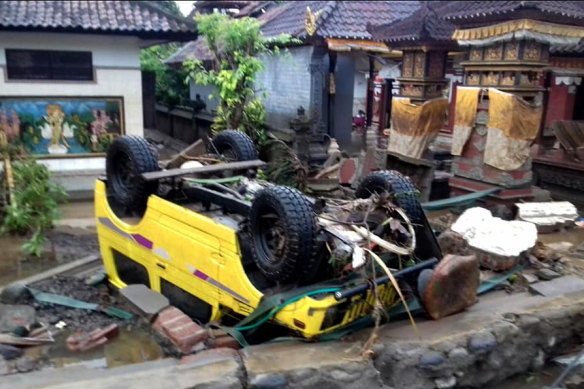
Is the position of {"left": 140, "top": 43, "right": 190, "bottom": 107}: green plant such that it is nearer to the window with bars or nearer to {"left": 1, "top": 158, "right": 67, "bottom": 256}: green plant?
the window with bars

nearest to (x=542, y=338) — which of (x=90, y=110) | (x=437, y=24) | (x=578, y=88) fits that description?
(x=437, y=24)

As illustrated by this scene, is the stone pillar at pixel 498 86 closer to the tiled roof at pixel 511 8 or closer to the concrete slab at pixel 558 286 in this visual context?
the tiled roof at pixel 511 8

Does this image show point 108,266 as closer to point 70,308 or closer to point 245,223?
point 70,308

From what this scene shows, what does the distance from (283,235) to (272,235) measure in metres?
0.22

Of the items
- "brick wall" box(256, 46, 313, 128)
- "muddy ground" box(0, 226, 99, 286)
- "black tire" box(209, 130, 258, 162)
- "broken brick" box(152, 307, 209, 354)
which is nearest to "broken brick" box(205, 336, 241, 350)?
"broken brick" box(152, 307, 209, 354)

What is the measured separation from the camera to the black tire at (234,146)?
6109 mm

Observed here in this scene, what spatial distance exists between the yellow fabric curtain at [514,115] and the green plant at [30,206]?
7.07 meters

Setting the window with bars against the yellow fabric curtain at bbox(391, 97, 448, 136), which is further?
the yellow fabric curtain at bbox(391, 97, 448, 136)

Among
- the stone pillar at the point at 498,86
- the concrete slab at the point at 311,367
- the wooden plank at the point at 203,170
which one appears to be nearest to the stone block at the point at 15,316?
the wooden plank at the point at 203,170

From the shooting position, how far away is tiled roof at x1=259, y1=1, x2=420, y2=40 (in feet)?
42.9

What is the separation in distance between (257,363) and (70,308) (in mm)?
2884

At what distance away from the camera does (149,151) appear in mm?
5363

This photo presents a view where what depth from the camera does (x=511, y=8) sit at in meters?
7.67

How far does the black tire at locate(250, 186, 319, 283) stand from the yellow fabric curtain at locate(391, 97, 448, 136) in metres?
7.06
